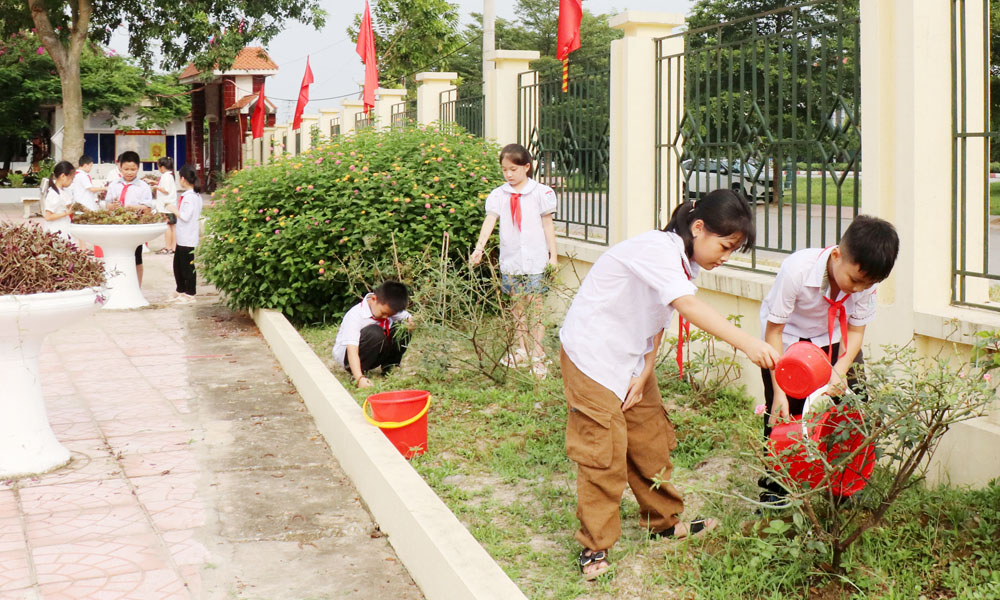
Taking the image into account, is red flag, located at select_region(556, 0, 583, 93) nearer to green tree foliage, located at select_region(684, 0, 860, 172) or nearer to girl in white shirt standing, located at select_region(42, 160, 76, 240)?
green tree foliage, located at select_region(684, 0, 860, 172)

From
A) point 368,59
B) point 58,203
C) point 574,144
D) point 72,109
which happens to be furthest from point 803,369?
point 72,109

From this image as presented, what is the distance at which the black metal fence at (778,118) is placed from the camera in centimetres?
542

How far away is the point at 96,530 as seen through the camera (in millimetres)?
4660

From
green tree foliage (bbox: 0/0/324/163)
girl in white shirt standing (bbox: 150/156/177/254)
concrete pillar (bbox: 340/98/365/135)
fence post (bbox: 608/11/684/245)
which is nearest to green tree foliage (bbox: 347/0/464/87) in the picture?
green tree foliage (bbox: 0/0/324/163)

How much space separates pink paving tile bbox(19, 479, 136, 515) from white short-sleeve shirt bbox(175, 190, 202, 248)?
21.2 ft

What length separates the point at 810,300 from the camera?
13.5 ft

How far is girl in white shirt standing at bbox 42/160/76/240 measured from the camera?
11.3 meters

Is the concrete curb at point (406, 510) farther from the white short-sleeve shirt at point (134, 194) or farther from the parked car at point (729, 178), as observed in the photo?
the white short-sleeve shirt at point (134, 194)

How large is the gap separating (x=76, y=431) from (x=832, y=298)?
4469mm

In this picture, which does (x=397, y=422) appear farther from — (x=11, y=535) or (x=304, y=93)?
(x=304, y=93)

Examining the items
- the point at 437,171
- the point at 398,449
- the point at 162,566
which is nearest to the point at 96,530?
the point at 162,566

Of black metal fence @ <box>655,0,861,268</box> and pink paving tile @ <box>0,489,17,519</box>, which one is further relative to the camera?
black metal fence @ <box>655,0,861,268</box>

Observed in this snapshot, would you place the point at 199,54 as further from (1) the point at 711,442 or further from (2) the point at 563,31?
(1) the point at 711,442

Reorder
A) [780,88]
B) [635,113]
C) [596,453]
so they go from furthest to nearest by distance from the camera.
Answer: [635,113] → [780,88] → [596,453]
